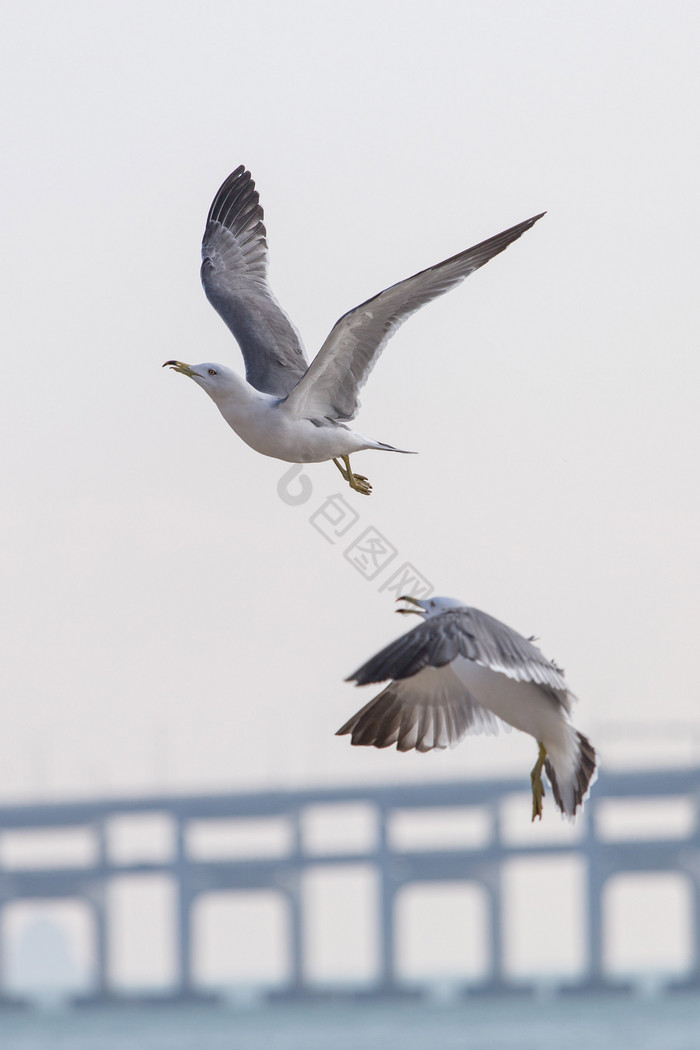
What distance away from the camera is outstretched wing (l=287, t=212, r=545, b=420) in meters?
10.7

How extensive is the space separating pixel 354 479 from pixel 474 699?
1541 millimetres

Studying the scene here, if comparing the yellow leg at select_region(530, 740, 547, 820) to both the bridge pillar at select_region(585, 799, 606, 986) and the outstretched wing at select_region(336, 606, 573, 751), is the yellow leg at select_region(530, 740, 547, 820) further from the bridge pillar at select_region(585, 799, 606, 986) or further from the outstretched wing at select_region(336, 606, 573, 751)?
the bridge pillar at select_region(585, 799, 606, 986)

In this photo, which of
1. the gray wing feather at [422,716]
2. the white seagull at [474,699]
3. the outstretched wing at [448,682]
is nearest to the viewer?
the outstretched wing at [448,682]

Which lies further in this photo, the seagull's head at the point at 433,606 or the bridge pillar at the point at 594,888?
the bridge pillar at the point at 594,888

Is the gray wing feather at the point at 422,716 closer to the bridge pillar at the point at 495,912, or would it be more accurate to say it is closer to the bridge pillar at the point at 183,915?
the bridge pillar at the point at 495,912

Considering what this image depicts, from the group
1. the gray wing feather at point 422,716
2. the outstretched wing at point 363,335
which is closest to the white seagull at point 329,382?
the outstretched wing at point 363,335

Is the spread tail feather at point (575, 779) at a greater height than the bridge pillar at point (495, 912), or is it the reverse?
the spread tail feather at point (575, 779)

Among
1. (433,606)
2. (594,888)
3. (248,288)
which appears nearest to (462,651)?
(433,606)

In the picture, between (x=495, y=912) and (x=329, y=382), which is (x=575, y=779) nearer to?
(x=329, y=382)

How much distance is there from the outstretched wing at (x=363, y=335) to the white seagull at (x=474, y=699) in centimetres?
168

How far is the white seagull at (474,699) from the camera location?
8.57m

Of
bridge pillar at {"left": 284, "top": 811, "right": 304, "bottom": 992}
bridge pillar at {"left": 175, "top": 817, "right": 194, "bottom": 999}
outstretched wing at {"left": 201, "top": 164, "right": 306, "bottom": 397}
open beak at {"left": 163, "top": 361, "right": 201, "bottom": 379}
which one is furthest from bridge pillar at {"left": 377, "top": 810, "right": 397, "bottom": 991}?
open beak at {"left": 163, "top": 361, "right": 201, "bottom": 379}

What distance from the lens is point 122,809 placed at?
84000 millimetres

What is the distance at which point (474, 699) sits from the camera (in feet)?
34.3
